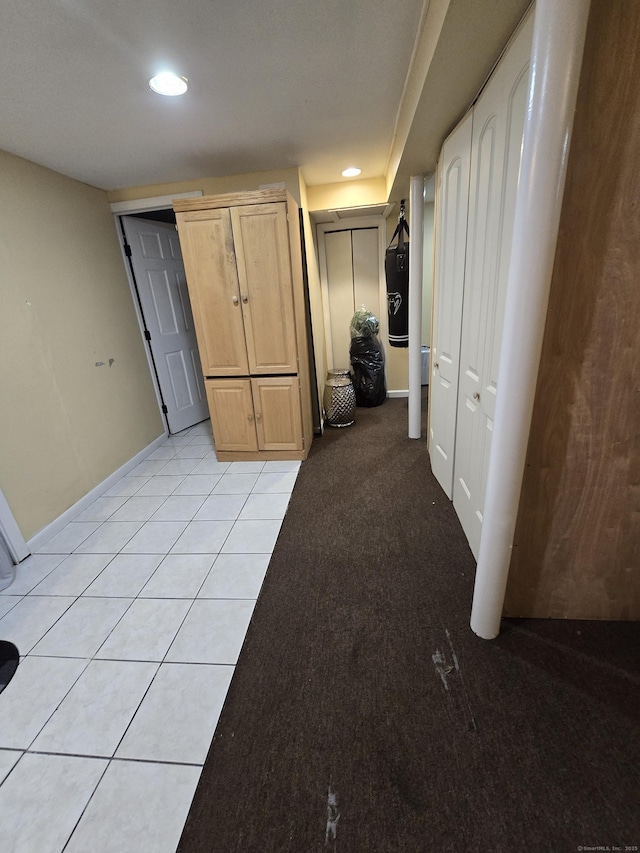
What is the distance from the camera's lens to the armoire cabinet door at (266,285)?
101 inches

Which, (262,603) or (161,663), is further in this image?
(262,603)

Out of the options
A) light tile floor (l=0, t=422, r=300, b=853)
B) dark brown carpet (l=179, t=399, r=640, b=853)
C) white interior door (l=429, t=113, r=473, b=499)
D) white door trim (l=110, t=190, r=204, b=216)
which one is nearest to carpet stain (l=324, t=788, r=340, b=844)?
dark brown carpet (l=179, t=399, r=640, b=853)

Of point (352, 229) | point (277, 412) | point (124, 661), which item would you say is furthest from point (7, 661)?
point (352, 229)

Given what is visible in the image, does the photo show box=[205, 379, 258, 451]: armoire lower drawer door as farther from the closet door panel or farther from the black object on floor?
the closet door panel

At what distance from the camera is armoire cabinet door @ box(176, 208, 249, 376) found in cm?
262

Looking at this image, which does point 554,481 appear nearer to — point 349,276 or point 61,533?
point 61,533

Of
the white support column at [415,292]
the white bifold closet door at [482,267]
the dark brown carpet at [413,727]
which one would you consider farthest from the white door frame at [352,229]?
the dark brown carpet at [413,727]

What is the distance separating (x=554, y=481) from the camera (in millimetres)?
1271

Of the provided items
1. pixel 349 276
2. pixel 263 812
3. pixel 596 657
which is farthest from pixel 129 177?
pixel 596 657

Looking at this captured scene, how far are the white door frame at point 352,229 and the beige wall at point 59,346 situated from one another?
223 centimetres

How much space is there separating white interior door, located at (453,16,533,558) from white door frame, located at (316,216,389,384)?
2.22 meters

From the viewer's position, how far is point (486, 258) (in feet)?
5.09

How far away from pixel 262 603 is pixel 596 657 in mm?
1350

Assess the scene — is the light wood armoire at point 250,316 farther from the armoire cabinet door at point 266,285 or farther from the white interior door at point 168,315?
the white interior door at point 168,315
